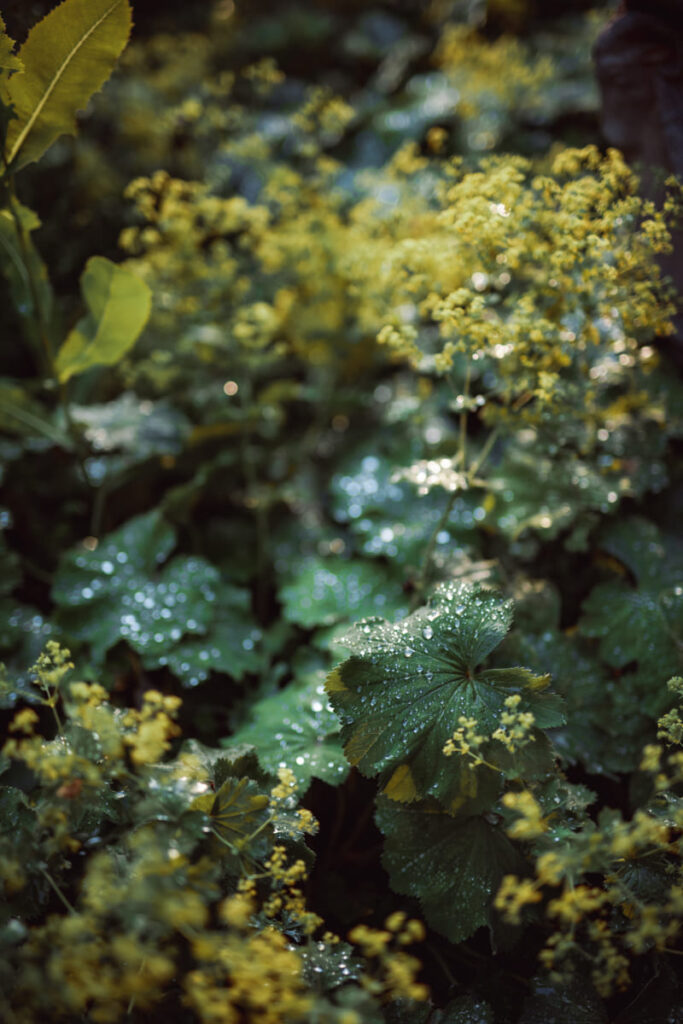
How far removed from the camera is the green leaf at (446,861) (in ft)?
4.59

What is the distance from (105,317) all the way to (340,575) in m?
1.20

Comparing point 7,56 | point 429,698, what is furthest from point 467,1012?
point 7,56

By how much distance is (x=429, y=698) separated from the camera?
1391mm

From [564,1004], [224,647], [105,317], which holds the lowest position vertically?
[564,1004]

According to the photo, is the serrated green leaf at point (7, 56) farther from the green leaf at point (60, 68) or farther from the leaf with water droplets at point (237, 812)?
the leaf with water droplets at point (237, 812)

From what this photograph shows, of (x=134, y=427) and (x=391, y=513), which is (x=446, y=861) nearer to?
(x=391, y=513)

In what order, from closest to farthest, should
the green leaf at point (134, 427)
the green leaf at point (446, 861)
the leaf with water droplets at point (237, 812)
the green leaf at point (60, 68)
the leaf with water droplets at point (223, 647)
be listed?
1. the leaf with water droplets at point (237, 812)
2. the green leaf at point (446, 861)
3. the green leaf at point (60, 68)
4. the leaf with water droplets at point (223, 647)
5. the green leaf at point (134, 427)

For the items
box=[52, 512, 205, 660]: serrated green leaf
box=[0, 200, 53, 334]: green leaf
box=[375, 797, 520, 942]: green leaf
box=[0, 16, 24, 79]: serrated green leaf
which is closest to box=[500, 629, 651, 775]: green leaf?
box=[375, 797, 520, 942]: green leaf

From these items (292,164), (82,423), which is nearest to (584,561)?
(82,423)

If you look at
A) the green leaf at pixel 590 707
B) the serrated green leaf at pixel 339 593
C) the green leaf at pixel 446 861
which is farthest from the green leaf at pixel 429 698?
the serrated green leaf at pixel 339 593

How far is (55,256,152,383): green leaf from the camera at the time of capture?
1.99 m

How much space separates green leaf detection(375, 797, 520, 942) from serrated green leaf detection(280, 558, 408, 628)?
2.09 feet

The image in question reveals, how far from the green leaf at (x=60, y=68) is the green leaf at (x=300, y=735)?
171cm

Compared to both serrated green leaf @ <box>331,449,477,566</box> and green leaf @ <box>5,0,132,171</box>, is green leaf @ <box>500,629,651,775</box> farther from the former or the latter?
green leaf @ <box>5,0,132,171</box>
